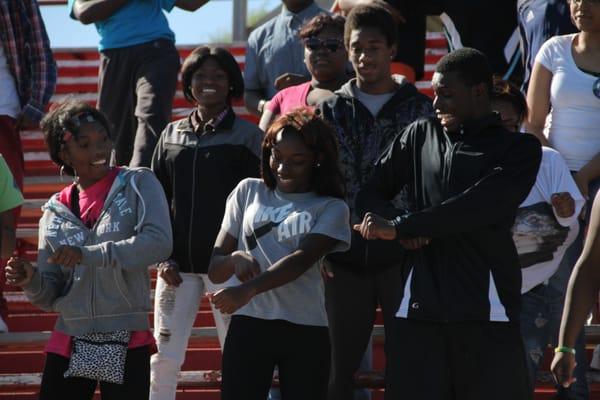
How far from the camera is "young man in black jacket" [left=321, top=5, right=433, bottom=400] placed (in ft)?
19.1

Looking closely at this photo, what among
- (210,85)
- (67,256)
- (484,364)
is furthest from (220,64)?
(484,364)

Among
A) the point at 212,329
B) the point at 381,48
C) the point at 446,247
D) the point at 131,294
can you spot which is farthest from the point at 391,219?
the point at 212,329

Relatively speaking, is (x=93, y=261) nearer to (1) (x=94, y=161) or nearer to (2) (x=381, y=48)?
(1) (x=94, y=161)

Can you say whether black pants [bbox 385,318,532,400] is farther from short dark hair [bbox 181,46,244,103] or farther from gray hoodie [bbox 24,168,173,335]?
short dark hair [bbox 181,46,244,103]

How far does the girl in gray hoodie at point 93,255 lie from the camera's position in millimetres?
5141

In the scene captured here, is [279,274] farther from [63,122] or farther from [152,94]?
[152,94]

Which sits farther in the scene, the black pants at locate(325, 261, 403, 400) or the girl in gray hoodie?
the black pants at locate(325, 261, 403, 400)

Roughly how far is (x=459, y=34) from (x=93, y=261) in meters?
3.16

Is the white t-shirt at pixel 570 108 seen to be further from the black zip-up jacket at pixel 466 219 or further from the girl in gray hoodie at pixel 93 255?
the girl in gray hoodie at pixel 93 255

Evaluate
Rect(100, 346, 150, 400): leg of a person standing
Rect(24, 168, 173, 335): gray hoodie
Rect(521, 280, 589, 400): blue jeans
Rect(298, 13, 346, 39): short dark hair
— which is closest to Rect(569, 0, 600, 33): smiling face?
Rect(298, 13, 346, 39): short dark hair

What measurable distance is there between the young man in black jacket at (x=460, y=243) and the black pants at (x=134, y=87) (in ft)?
7.95

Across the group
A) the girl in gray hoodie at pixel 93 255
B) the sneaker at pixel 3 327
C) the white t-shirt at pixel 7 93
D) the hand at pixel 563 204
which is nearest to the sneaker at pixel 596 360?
the hand at pixel 563 204

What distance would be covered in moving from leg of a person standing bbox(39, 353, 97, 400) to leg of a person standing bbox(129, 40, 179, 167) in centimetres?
198

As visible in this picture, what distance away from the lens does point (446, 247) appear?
4.93 meters
